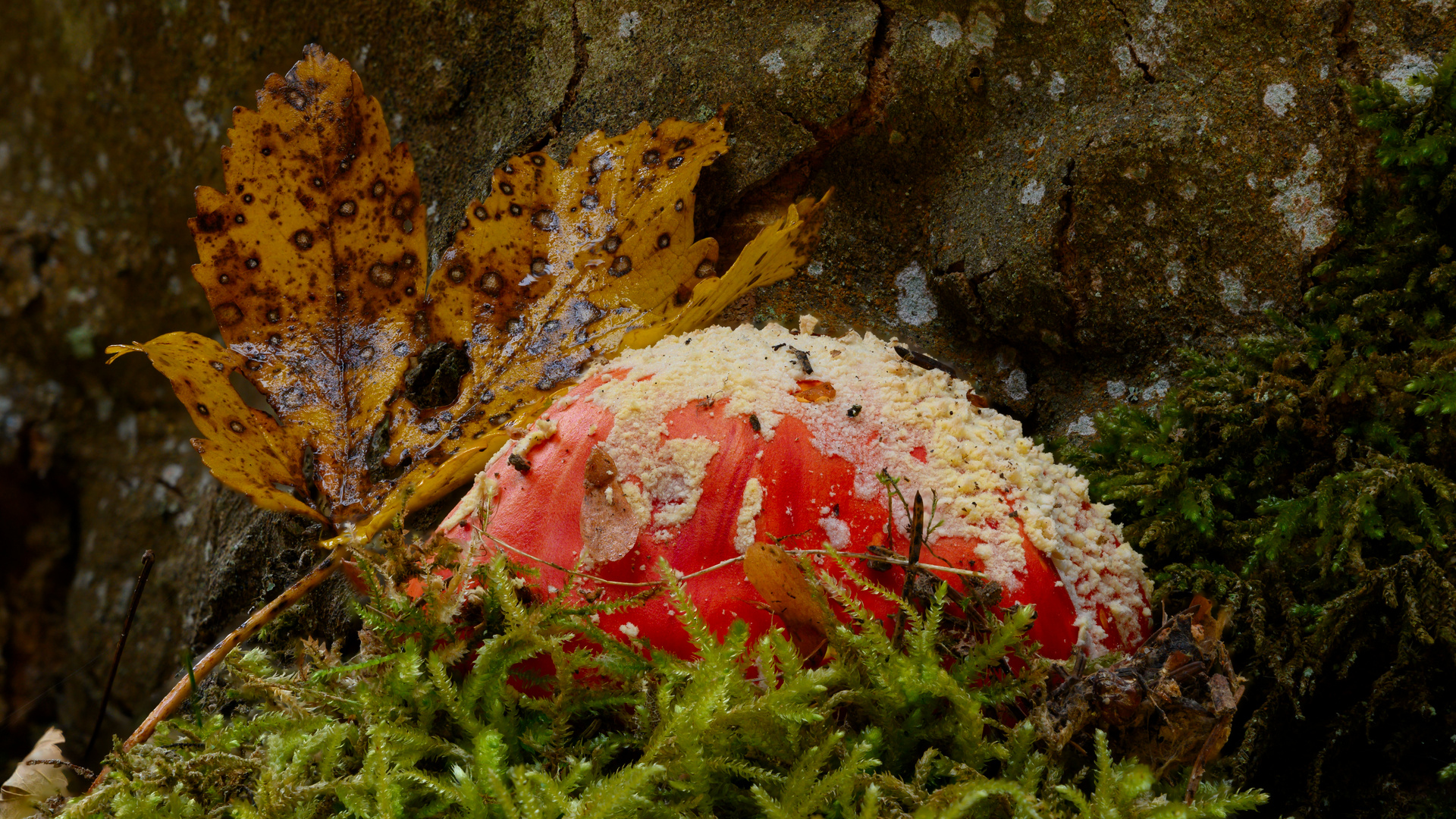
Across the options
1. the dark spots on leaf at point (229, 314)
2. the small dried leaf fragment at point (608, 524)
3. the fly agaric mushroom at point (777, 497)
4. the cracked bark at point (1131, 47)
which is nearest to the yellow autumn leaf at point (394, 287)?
the dark spots on leaf at point (229, 314)

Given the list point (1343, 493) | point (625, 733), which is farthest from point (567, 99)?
point (1343, 493)

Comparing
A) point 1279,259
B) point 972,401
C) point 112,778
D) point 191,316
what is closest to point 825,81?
point 972,401

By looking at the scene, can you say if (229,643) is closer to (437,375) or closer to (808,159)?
(437,375)

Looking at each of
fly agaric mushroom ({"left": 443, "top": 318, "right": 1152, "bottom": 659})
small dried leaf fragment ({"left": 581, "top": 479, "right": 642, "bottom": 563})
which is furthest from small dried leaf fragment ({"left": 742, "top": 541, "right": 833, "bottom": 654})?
small dried leaf fragment ({"left": 581, "top": 479, "right": 642, "bottom": 563})

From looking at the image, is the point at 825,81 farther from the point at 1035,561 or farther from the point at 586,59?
the point at 1035,561

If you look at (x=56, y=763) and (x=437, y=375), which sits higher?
(x=437, y=375)

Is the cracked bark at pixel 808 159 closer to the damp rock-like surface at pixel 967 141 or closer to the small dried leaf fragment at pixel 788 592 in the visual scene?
the damp rock-like surface at pixel 967 141

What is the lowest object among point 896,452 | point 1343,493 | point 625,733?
point 1343,493
